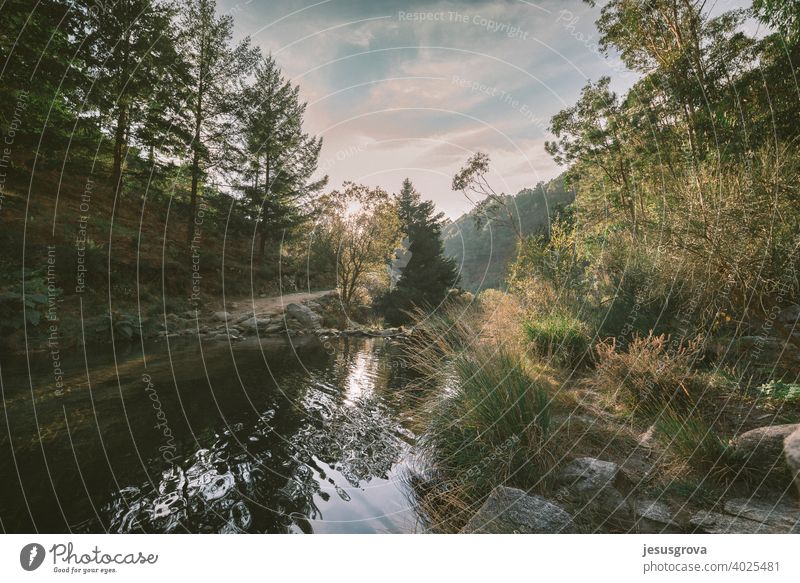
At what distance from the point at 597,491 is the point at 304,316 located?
14410 mm

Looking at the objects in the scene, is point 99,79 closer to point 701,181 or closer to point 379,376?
point 379,376

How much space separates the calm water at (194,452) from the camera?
2.74m

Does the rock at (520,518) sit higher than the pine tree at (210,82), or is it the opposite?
the pine tree at (210,82)

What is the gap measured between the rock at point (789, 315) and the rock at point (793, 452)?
7.50ft

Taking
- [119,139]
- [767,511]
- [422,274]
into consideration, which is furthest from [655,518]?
[422,274]

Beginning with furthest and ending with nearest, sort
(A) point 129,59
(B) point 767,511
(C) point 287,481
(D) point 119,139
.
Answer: (D) point 119,139 < (A) point 129,59 < (C) point 287,481 < (B) point 767,511

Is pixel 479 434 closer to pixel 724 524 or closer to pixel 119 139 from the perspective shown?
pixel 724 524

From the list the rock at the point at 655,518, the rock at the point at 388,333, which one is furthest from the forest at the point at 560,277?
the rock at the point at 388,333

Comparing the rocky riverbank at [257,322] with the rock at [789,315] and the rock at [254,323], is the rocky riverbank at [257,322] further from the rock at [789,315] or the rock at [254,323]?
the rock at [789,315]

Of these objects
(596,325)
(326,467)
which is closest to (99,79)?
(326,467)

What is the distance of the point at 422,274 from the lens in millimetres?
21438

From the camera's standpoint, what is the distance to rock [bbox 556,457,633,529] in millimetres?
2363

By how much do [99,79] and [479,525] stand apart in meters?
13.8
